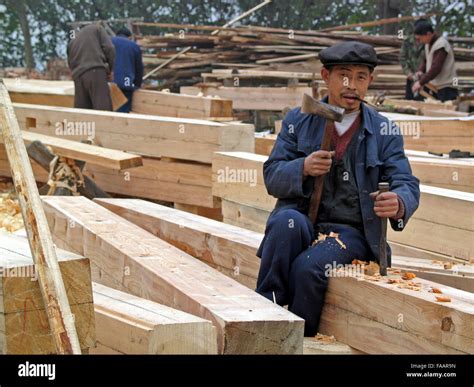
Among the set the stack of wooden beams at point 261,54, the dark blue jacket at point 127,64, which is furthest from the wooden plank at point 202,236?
the stack of wooden beams at point 261,54

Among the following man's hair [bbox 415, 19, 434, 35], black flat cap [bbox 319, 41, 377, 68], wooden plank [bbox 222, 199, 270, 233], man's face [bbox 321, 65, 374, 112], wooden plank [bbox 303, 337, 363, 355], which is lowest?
wooden plank [bbox 303, 337, 363, 355]

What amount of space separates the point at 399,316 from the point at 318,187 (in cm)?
77

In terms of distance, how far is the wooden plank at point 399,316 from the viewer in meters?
4.23

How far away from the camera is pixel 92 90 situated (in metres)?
12.7

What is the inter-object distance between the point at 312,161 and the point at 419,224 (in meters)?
1.50

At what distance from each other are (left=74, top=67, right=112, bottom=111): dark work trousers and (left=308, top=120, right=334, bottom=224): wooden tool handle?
25.8 ft

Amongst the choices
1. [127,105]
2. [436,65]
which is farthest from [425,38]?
[127,105]

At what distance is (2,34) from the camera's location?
27.0 m

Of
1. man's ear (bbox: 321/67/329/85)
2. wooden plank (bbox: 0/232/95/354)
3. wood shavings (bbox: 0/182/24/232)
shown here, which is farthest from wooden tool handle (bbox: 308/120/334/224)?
wood shavings (bbox: 0/182/24/232)

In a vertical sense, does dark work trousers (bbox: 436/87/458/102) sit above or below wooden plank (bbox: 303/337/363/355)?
above

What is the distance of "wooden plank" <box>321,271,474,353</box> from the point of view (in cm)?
423

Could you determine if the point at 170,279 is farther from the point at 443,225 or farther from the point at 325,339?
the point at 443,225

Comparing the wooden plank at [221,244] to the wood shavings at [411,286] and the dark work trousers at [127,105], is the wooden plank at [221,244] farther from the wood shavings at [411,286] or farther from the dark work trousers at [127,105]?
the dark work trousers at [127,105]

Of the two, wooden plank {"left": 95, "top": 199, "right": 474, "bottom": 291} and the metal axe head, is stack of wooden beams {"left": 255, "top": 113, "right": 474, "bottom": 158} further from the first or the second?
the metal axe head
